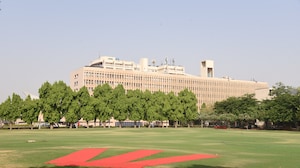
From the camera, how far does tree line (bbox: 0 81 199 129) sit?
342ft

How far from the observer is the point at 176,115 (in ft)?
414

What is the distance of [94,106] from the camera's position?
370ft

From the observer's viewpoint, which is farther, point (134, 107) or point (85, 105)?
point (134, 107)

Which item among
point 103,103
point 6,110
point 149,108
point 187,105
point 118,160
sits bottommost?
point 118,160

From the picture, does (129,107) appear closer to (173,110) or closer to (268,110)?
(173,110)

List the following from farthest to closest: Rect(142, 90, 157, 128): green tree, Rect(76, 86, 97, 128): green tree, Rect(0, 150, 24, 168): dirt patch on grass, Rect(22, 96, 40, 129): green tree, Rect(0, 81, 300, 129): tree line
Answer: Rect(142, 90, 157, 128): green tree < Rect(76, 86, 97, 128): green tree < Rect(0, 81, 300, 129): tree line < Rect(22, 96, 40, 129): green tree < Rect(0, 150, 24, 168): dirt patch on grass

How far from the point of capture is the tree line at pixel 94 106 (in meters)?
104

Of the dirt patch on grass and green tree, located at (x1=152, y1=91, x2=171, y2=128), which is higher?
green tree, located at (x1=152, y1=91, x2=171, y2=128)

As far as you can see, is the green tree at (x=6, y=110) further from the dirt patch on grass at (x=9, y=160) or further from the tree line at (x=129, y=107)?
the dirt patch on grass at (x=9, y=160)

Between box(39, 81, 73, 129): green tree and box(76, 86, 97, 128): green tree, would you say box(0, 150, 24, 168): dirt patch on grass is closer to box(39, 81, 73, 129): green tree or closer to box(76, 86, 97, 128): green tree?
box(39, 81, 73, 129): green tree

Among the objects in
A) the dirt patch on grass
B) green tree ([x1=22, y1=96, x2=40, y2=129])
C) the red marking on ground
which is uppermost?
green tree ([x1=22, y1=96, x2=40, y2=129])

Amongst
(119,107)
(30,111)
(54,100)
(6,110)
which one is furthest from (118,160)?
(119,107)

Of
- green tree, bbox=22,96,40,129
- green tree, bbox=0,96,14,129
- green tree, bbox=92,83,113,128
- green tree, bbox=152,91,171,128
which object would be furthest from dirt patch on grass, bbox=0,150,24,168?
green tree, bbox=152,91,171,128

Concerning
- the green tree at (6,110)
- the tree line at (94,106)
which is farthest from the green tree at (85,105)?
the green tree at (6,110)
